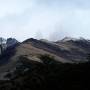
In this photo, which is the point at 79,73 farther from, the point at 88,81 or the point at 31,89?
the point at 31,89

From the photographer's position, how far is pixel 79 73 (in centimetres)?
7319

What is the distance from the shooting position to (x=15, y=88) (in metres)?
77.9

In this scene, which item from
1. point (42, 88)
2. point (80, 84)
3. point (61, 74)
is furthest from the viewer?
point (61, 74)

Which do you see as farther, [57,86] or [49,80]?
[49,80]

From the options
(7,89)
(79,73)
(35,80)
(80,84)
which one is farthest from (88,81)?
(7,89)

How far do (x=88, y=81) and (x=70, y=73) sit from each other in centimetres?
938

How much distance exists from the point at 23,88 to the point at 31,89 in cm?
324

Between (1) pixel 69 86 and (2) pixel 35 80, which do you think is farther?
(2) pixel 35 80

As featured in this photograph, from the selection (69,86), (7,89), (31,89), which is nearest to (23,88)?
(31,89)

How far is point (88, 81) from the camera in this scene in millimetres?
66125

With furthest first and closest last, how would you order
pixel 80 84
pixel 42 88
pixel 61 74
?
pixel 61 74 → pixel 42 88 → pixel 80 84

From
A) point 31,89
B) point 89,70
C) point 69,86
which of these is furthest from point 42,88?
point 89,70

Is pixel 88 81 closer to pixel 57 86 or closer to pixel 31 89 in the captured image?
pixel 57 86

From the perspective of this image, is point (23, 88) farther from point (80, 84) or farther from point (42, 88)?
point (80, 84)
